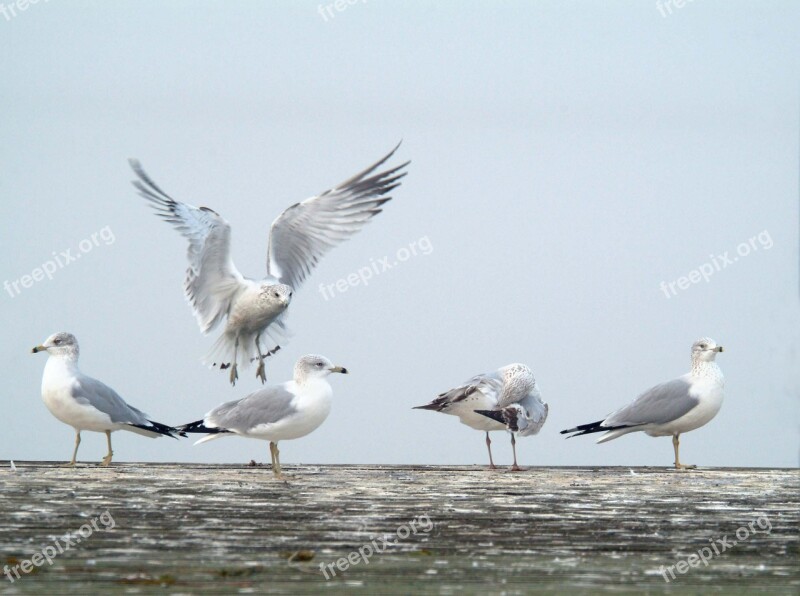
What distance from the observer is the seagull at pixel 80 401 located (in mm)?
8867

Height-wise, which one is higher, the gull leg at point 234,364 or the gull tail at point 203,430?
the gull leg at point 234,364

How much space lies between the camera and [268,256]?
12.9 metres

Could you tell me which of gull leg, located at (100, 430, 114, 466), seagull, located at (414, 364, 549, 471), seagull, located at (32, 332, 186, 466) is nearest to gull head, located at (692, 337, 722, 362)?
seagull, located at (414, 364, 549, 471)

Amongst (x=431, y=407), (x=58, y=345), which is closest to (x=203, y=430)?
(x=58, y=345)

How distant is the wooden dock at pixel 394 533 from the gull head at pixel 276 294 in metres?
3.61

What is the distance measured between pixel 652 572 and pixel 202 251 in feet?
24.5

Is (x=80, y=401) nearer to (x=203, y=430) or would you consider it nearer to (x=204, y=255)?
(x=203, y=430)

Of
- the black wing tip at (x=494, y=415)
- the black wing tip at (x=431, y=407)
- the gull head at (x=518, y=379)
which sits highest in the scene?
the gull head at (x=518, y=379)

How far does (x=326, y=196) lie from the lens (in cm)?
1311

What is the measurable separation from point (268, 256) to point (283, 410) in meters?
4.90

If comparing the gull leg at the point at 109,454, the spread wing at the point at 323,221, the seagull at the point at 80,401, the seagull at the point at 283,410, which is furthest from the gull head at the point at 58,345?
the spread wing at the point at 323,221

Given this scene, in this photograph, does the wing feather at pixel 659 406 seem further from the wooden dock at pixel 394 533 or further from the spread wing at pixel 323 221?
the spread wing at pixel 323 221

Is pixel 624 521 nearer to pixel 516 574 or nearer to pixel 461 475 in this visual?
pixel 516 574

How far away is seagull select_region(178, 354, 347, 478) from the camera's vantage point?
813cm
